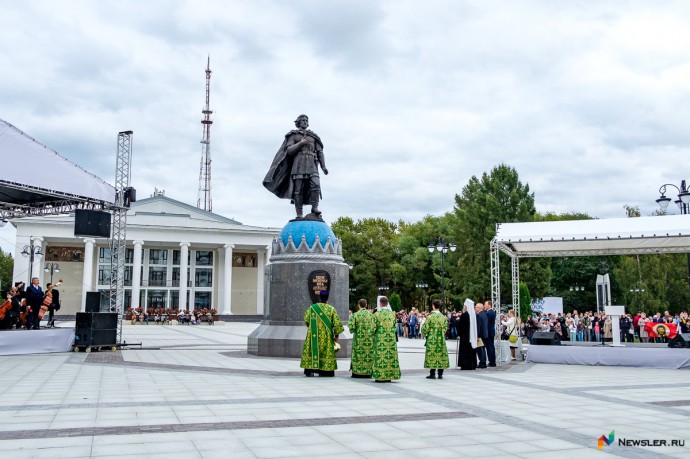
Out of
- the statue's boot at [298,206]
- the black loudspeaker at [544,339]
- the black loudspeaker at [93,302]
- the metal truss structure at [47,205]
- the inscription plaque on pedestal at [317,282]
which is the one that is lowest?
the black loudspeaker at [544,339]

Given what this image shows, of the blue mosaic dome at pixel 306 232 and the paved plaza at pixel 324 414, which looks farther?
the blue mosaic dome at pixel 306 232

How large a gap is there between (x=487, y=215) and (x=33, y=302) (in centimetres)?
3357

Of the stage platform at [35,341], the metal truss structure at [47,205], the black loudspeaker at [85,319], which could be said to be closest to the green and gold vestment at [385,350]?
the black loudspeaker at [85,319]

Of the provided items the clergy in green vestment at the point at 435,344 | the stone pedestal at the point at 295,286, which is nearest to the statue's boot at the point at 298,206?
the stone pedestal at the point at 295,286

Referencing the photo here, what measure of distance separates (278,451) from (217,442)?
2.25 feet

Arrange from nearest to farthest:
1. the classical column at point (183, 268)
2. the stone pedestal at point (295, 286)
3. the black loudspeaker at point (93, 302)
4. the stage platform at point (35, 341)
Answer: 1. the stone pedestal at point (295, 286)
2. the stage platform at point (35, 341)
3. the black loudspeaker at point (93, 302)
4. the classical column at point (183, 268)

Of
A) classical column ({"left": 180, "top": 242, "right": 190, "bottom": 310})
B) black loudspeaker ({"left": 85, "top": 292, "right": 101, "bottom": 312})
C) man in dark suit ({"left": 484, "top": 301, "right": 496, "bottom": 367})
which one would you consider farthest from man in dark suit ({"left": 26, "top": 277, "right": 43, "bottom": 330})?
classical column ({"left": 180, "top": 242, "right": 190, "bottom": 310})

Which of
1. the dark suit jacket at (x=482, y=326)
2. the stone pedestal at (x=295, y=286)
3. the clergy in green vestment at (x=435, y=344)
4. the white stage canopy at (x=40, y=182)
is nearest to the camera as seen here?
the clergy in green vestment at (x=435, y=344)

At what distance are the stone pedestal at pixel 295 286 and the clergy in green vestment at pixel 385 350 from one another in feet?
16.3

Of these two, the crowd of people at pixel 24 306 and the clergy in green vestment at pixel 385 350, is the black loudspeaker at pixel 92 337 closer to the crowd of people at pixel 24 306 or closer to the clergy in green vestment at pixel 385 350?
the crowd of people at pixel 24 306

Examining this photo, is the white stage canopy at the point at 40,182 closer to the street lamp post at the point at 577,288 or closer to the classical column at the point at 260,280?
the street lamp post at the point at 577,288

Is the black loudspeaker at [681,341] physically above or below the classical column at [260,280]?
below

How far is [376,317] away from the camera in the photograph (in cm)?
1073

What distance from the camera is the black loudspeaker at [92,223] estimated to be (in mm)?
17250
